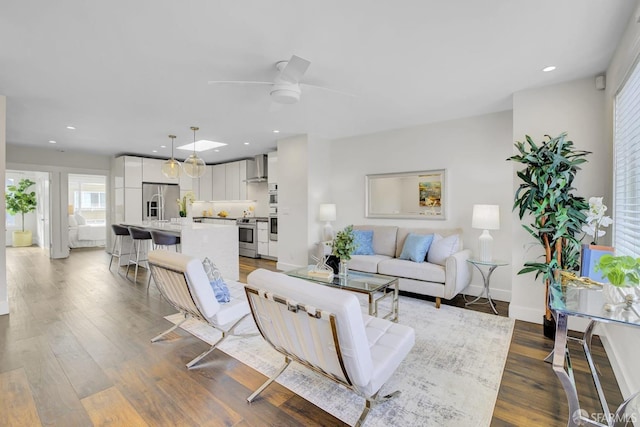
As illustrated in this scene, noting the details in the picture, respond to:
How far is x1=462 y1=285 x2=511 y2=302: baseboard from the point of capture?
13.4ft

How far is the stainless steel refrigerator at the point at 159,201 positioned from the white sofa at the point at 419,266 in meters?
5.32

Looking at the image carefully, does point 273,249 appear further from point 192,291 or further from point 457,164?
point 192,291

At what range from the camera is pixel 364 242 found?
192 inches

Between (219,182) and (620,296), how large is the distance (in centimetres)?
843

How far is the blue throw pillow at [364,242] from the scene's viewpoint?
4.81 metres

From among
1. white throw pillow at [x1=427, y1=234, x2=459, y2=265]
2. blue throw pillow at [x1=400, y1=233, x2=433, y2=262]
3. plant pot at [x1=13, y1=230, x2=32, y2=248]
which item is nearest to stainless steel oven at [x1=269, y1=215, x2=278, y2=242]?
blue throw pillow at [x1=400, y1=233, x2=433, y2=262]

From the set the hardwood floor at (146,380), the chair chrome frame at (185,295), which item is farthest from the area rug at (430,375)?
the chair chrome frame at (185,295)

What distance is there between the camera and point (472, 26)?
7.18ft

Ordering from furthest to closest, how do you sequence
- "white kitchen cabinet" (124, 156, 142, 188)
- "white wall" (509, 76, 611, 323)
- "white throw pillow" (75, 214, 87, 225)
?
"white throw pillow" (75, 214, 87, 225) < "white kitchen cabinet" (124, 156, 142, 188) < "white wall" (509, 76, 611, 323)

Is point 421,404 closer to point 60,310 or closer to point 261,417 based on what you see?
point 261,417

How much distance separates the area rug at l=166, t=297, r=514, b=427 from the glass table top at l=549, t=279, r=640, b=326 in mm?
851

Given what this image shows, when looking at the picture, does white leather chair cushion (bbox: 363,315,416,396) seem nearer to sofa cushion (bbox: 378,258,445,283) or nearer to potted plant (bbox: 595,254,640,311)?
potted plant (bbox: 595,254,640,311)

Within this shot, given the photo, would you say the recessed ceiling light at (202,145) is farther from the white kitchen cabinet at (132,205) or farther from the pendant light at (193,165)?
the white kitchen cabinet at (132,205)

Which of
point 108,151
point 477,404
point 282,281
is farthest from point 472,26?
point 108,151
